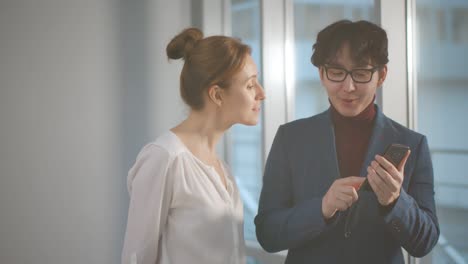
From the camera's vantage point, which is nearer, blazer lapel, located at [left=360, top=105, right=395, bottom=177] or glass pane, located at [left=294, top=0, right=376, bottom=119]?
blazer lapel, located at [left=360, top=105, right=395, bottom=177]

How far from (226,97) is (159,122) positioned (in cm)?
149

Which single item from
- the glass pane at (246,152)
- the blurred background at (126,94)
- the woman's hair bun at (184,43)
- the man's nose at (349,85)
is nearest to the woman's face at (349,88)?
the man's nose at (349,85)

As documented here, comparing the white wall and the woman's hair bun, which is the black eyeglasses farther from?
the white wall

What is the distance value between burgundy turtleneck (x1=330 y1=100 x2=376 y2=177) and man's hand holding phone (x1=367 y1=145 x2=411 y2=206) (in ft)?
0.53

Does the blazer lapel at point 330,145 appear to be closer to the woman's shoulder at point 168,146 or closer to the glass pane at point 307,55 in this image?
the woman's shoulder at point 168,146

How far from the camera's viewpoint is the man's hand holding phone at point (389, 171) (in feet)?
3.28

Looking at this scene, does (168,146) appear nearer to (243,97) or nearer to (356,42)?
(243,97)

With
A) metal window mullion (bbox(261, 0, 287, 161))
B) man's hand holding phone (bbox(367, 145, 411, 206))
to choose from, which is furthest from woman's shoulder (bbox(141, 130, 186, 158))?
metal window mullion (bbox(261, 0, 287, 161))

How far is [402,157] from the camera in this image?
1006 millimetres

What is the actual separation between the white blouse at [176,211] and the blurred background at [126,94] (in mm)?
804

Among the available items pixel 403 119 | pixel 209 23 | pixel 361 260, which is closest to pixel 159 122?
pixel 209 23

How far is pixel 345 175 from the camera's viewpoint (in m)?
1.20

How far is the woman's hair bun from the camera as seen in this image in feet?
4.17

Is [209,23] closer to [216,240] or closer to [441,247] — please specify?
[441,247]
